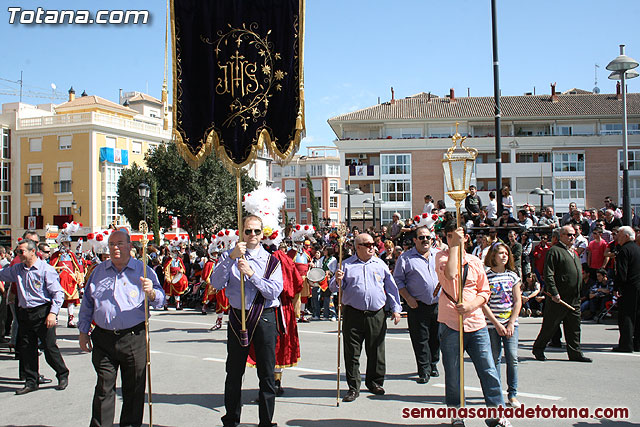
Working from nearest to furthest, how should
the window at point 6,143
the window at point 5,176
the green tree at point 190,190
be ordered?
the green tree at point 190,190 → the window at point 6,143 → the window at point 5,176

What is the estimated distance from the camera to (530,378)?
7586 mm

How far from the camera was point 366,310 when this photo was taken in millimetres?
7102

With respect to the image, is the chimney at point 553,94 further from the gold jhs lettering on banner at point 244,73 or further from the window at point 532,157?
the gold jhs lettering on banner at point 244,73

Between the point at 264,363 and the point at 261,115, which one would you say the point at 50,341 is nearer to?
the point at 264,363

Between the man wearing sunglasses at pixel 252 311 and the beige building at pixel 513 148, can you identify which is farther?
the beige building at pixel 513 148

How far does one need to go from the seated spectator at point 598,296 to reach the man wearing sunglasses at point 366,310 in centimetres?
737

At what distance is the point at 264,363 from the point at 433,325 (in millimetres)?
3167

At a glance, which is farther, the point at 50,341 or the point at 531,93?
the point at 531,93

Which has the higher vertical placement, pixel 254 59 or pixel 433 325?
pixel 254 59

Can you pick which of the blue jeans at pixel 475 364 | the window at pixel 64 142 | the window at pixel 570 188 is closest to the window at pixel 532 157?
the window at pixel 570 188

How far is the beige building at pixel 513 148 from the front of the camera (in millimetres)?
52844

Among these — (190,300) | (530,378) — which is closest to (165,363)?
(530,378)

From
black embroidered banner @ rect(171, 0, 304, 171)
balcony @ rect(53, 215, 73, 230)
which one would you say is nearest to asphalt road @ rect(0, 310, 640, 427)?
black embroidered banner @ rect(171, 0, 304, 171)

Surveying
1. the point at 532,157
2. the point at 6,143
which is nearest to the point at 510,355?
the point at 532,157
